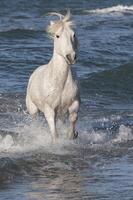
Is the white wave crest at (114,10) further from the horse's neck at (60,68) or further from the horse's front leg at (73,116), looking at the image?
the horse's neck at (60,68)

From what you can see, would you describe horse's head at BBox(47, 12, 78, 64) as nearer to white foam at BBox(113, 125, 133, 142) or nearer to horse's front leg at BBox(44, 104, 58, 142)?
horse's front leg at BBox(44, 104, 58, 142)

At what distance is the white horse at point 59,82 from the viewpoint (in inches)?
441

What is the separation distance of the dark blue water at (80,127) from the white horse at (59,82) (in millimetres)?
428

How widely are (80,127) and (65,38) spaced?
303cm

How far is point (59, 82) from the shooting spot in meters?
11.6

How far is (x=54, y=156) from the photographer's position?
446 inches

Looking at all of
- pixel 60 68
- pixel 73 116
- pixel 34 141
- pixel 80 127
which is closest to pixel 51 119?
pixel 73 116

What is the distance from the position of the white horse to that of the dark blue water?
1.40 feet

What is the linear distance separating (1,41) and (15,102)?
355 inches

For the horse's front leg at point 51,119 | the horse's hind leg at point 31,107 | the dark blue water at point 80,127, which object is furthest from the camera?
the horse's hind leg at point 31,107

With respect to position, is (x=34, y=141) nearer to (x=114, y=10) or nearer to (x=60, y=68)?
(x=60, y=68)

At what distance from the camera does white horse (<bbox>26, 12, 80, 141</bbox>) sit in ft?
36.8

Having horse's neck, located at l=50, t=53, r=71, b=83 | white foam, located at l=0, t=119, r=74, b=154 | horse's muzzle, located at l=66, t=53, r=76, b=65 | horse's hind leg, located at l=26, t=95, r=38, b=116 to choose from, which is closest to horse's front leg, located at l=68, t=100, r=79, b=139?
white foam, located at l=0, t=119, r=74, b=154

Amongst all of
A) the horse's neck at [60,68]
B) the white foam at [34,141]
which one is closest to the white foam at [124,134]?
the white foam at [34,141]
